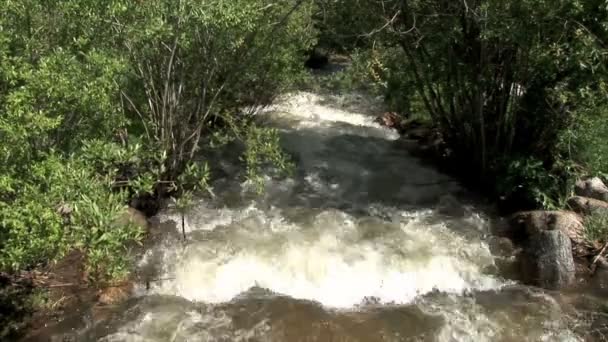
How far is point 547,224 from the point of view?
8789 millimetres

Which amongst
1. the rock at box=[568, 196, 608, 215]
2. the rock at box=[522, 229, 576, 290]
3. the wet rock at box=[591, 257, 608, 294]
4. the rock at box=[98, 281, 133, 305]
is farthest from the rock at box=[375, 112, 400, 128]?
the rock at box=[98, 281, 133, 305]

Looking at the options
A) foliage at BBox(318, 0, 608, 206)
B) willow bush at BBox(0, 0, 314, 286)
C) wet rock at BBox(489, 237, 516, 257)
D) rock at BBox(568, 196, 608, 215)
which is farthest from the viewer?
rock at BBox(568, 196, 608, 215)

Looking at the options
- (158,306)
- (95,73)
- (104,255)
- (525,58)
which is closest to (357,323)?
(158,306)

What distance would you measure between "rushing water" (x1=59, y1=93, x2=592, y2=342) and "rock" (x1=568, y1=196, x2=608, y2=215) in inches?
58.7

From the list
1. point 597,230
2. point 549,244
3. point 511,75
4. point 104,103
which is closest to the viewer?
point 104,103

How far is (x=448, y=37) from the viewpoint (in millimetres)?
9297

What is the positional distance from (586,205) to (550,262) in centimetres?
192

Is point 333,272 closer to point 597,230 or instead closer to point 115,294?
point 115,294

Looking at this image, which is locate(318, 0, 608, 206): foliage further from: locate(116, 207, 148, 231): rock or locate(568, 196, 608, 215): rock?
locate(116, 207, 148, 231): rock

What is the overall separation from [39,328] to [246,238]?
11.2 ft

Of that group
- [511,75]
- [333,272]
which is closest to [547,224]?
[511,75]

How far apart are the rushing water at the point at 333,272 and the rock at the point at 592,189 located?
1819mm

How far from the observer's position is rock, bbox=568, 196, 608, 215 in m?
9.13

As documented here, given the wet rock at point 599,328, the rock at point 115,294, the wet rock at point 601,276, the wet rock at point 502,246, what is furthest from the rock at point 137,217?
the wet rock at point 601,276
